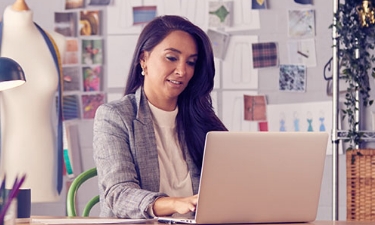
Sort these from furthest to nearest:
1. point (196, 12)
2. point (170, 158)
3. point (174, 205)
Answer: point (196, 12) → point (170, 158) → point (174, 205)

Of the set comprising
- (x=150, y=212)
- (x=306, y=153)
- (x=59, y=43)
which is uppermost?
(x=59, y=43)

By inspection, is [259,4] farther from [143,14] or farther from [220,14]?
[143,14]

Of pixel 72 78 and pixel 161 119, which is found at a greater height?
pixel 72 78

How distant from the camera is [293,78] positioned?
403cm

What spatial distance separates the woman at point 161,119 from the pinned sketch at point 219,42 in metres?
1.37

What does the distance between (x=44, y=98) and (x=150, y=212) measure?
1.92 metres

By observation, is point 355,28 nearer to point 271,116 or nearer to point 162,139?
point 271,116

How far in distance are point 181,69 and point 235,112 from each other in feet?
4.96

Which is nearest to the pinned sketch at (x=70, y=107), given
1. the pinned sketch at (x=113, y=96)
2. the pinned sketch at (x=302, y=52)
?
the pinned sketch at (x=113, y=96)

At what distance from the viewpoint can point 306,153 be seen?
1.85 metres

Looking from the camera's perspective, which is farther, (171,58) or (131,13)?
(131,13)

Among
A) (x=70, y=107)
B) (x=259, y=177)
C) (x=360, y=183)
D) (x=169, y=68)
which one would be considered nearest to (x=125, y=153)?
(x=169, y=68)

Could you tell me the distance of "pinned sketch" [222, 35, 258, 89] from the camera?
160 inches

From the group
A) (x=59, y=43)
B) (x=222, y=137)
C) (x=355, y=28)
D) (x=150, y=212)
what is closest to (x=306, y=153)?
(x=222, y=137)
